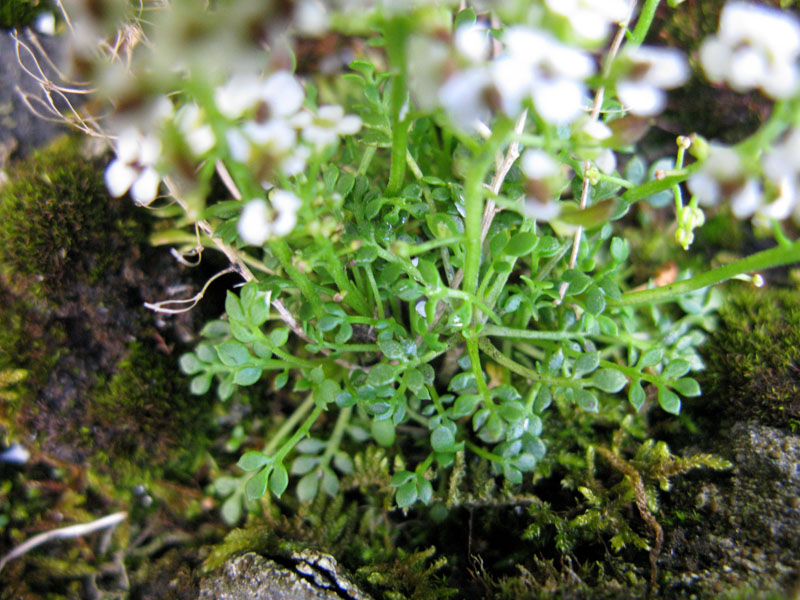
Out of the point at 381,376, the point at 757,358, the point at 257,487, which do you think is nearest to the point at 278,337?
the point at 381,376

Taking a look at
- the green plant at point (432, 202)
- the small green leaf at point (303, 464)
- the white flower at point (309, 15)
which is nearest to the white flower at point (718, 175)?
the green plant at point (432, 202)

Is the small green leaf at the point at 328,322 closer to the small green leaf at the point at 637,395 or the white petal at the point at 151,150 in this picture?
the white petal at the point at 151,150

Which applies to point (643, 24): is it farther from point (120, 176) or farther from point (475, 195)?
point (120, 176)

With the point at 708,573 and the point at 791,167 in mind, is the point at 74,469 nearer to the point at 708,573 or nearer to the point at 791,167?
the point at 708,573

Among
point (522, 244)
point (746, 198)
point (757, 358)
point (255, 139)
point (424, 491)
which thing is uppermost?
point (255, 139)

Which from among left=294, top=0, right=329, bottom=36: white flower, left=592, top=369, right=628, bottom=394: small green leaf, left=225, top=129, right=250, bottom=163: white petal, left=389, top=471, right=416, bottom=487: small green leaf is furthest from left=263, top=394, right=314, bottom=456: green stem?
left=294, top=0, right=329, bottom=36: white flower

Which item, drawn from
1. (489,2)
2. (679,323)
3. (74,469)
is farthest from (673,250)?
(74,469)
